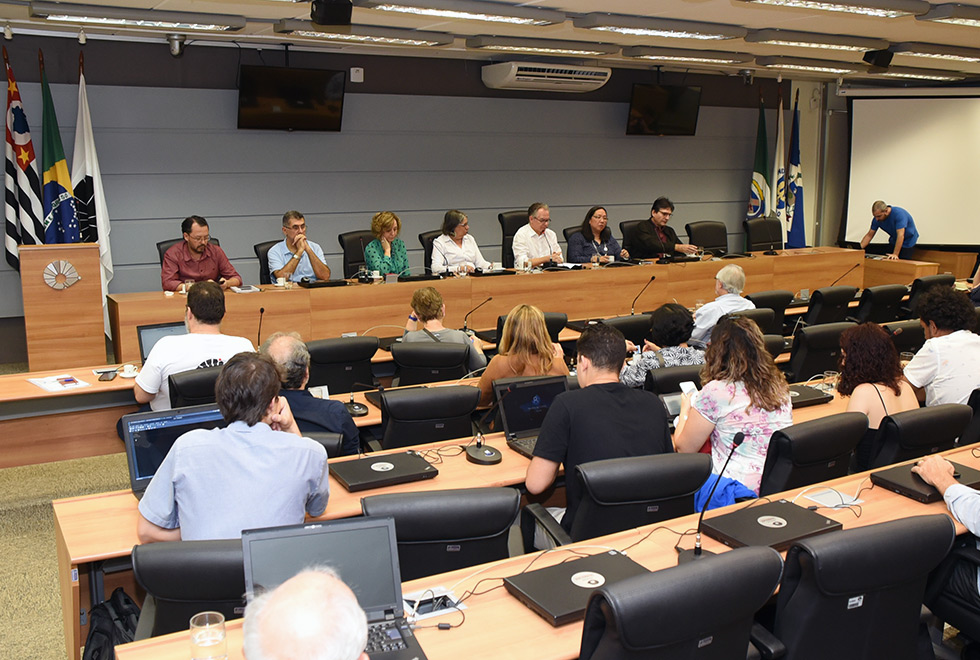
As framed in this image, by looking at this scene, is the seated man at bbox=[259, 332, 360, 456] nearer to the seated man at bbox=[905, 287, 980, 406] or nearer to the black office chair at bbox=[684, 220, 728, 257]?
the seated man at bbox=[905, 287, 980, 406]

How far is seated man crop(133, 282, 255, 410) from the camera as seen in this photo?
4.06 metres

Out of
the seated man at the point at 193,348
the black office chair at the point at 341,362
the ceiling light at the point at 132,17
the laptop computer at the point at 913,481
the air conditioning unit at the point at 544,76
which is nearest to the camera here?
the laptop computer at the point at 913,481

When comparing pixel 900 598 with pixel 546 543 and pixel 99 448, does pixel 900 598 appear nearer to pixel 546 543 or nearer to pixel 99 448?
pixel 546 543

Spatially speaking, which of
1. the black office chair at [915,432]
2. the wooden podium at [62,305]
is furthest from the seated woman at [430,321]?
the wooden podium at [62,305]

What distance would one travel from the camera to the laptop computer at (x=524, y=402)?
12.1 ft

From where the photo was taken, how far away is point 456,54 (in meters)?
9.02

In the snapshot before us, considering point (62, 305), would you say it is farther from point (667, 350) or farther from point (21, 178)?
point (667, 350)

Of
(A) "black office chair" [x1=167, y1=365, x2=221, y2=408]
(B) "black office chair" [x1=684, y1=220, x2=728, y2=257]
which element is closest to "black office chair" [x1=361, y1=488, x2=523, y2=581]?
(A) "black office chair" [x1=167, y1=365, x2=221, y2=408]

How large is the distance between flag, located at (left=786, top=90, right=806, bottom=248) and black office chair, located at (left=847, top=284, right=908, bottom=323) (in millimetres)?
4358

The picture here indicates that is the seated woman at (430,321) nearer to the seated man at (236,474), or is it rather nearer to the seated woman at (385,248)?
the seated woman at (385,248)

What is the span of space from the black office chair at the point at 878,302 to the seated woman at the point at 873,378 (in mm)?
3514

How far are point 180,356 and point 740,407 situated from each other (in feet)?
8.46

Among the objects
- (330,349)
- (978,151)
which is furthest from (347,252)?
(978,151)

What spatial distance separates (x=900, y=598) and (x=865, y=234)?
32.6ft
